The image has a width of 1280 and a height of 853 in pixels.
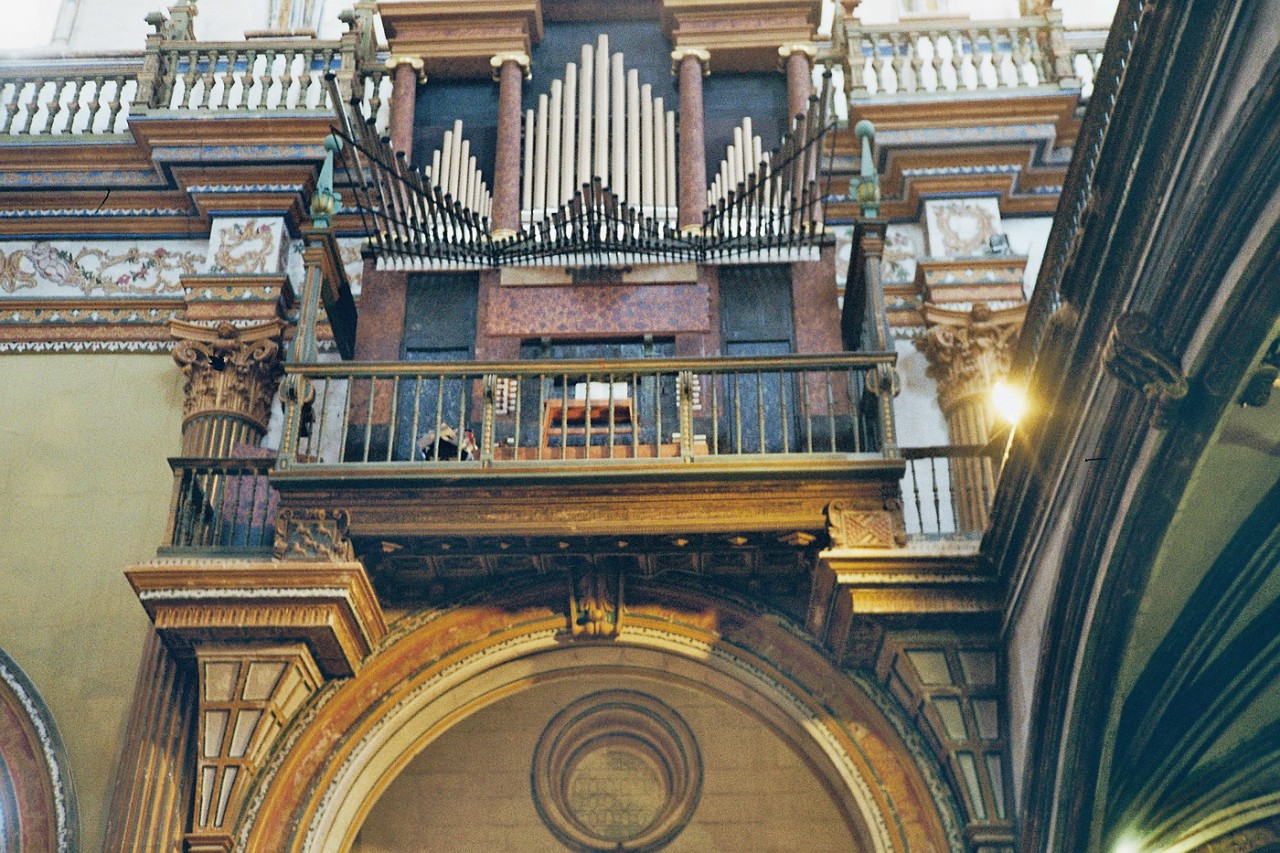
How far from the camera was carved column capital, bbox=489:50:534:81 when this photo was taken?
449 inches

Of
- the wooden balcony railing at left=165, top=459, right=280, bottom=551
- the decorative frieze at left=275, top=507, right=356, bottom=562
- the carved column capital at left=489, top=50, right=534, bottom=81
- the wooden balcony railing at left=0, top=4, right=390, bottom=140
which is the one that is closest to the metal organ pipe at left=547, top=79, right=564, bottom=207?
the carved column capital at left=489, top=50, right=534, bottom=81

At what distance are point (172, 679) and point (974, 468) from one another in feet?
16.2

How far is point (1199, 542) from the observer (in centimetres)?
693

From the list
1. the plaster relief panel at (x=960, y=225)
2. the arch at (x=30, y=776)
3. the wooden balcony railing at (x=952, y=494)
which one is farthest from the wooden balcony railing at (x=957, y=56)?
the arch at (x=30, y=776)

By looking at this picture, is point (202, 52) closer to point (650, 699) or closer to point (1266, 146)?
point (650, 699)

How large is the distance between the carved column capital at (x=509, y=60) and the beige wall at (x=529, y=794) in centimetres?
437

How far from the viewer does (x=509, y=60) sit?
37.4 feet

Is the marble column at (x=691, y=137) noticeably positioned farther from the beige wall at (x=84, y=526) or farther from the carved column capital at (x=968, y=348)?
the beige wall at (x=84, y=526)

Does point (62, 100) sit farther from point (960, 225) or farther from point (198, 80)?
point (960, 225)

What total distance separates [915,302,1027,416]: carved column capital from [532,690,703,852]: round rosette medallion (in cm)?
288

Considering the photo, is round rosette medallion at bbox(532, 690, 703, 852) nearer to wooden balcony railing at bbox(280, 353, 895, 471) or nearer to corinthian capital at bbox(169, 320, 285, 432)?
wooden balcony railing at bbox(280, 353, 895, 471)

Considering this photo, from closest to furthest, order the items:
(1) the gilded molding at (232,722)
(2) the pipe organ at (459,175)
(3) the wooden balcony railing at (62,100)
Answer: (1) the gilded molding at (232,722), (2) the pipe organ at (459,175), (3) the wooden balcony railing at (62,100)

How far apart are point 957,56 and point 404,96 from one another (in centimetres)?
402

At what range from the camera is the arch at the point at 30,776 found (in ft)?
29.4
